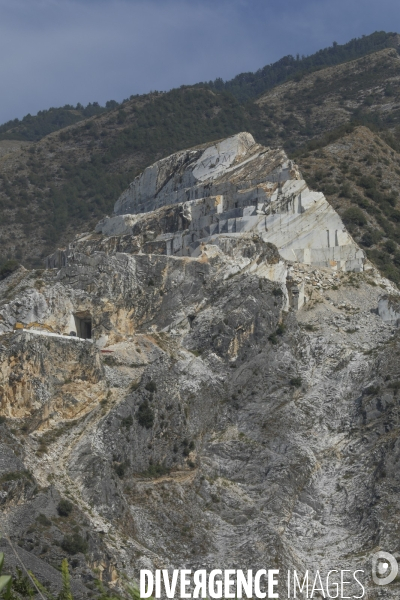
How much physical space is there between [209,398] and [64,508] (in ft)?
46.4

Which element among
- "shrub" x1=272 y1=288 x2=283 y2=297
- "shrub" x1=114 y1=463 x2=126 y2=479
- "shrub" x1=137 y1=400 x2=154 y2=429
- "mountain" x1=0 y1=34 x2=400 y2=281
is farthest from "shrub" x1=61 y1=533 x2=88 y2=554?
"mountain" x1=0 y1=34 x2=400 y2=281

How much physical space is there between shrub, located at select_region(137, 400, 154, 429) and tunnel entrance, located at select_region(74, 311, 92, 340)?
9249mm

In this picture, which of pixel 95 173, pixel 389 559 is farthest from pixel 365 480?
pixel 95 173

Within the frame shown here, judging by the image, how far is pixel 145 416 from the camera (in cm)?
5744

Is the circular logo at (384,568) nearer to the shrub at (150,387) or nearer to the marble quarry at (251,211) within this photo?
the shrub at (150,387)

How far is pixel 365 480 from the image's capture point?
57.6 m

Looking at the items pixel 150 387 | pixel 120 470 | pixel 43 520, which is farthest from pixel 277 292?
pixel 43 520

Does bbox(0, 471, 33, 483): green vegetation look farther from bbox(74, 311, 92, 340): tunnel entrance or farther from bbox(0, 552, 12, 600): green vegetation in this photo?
bbox(0, 552, 12, 600): green vegetation

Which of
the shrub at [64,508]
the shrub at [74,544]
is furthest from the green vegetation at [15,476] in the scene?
the shrub at [74,544]

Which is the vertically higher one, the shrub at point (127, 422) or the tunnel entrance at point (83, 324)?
the tunnel entrance at point (83, 324)

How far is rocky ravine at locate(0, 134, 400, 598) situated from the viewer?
52.2 metres

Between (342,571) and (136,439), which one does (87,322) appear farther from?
(342,571)

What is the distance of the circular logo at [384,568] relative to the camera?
5009cm

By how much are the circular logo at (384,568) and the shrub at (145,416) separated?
12.6 metres
